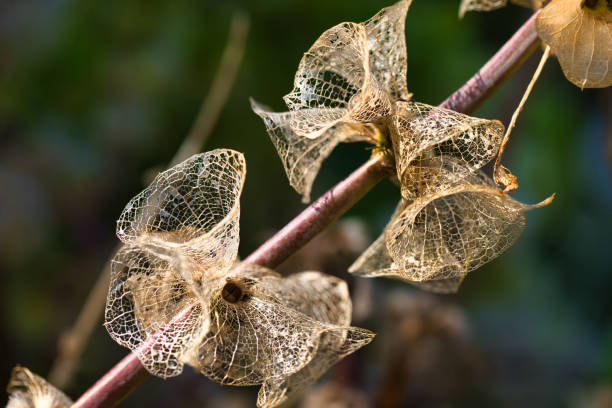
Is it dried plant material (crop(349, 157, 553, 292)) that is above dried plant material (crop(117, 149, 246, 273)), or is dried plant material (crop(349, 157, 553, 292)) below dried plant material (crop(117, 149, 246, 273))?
below

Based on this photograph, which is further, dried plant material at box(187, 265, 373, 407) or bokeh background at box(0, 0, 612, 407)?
bokeh background at box(0, 0, 612, 407)

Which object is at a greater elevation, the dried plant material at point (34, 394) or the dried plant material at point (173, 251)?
the dried plant material at point (173, 251)

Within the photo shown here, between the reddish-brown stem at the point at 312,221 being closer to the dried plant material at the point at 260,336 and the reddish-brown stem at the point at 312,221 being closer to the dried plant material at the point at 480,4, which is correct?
the dried plant material at the point at 260,336

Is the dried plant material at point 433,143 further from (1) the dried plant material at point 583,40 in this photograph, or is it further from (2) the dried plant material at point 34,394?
(2) the dried plant material at point 34,394

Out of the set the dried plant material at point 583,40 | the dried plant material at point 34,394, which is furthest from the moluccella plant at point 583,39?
the dried plant material at point 34,394

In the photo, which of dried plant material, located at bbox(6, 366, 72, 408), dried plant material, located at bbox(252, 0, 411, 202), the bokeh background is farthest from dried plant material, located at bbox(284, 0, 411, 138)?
the bokeh background

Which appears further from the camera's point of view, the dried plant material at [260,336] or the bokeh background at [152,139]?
the bokeh background at [152,139]

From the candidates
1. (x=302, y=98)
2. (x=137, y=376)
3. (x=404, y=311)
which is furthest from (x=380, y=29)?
(x=404, y=311)

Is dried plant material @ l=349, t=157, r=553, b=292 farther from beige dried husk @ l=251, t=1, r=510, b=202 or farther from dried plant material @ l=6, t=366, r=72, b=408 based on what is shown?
dried plant material @ l=6, t=366, r=72, b=408

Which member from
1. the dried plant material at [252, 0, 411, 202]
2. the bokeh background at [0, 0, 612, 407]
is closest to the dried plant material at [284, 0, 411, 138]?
the dried plant material at [252, 0, 411, 202]
